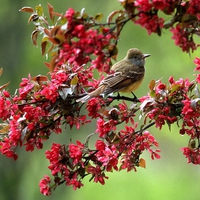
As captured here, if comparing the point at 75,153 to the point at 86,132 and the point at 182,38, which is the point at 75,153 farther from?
the point at 86,132

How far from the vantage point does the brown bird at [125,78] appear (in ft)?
8.77

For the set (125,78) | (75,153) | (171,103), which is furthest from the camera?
(125,78)

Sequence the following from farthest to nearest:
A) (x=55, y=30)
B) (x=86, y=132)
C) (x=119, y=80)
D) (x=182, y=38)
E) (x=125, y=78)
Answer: (x=86, y=132), (x=125, y=78), (x=119, y=80), (x=182, y=38), (x=55, y=30)

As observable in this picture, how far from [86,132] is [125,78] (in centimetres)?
369

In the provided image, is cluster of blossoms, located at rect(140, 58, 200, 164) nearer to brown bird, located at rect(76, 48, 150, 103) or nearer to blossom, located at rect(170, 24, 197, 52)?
blossom, located at rect(170, 24, 197, 52)

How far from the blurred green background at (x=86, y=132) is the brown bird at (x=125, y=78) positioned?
156cm

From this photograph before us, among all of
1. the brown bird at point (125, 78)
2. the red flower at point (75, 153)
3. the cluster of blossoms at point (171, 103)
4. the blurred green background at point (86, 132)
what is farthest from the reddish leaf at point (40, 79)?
the blurred green background at point (86, 132)

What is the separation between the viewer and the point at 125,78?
3115 millimetres

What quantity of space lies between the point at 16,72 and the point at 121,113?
12.4 feet

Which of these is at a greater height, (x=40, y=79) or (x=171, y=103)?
(x=40, y=79)

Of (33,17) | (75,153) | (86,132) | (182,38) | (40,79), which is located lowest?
(75,153)

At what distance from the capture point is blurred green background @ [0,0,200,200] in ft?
20.2

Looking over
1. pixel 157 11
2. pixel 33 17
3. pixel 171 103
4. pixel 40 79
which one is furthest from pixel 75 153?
pixel 157 11

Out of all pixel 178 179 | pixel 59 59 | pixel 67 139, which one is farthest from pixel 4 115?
pixel 178 179
